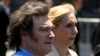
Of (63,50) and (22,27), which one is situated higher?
(22,27)

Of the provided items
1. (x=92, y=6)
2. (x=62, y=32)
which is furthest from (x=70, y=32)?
(x=92, y=6)

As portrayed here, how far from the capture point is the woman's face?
14.4ft

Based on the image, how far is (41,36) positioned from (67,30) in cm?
72

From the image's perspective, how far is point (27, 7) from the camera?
3799 mm

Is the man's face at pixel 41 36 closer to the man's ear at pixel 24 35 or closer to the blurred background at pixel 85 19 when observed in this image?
the man's ear at pixel 24 35

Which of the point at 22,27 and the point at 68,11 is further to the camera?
the point at 68,11

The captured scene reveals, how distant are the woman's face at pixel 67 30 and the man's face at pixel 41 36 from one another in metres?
0.65

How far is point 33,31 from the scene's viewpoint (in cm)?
374

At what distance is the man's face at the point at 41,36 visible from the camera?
3711 mm

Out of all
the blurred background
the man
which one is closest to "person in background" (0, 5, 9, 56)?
the blurred background

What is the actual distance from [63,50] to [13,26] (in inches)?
30.9

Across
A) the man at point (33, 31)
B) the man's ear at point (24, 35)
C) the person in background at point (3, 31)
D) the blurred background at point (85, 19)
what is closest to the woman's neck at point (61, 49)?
the man at point (33, 31)

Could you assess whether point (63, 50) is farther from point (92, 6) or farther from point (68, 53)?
point (92, 6)

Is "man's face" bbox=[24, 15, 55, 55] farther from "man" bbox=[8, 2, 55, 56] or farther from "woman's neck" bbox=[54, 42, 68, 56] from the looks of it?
"woman's neck" bbox=[54, 42, 68, 56]
